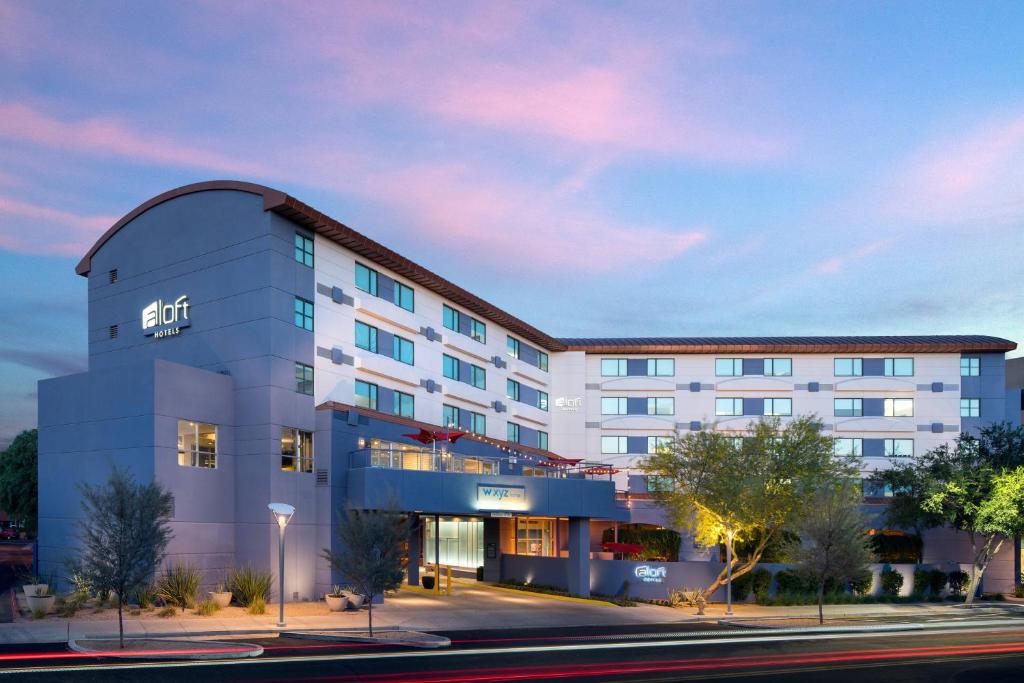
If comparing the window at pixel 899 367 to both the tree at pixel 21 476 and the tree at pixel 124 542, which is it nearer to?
the tree at pixel 124 542

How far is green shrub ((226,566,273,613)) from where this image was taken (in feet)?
118

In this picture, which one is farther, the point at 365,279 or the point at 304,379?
the point at 365,279

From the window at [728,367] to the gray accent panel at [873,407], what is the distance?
9.43m

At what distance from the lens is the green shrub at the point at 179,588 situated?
34.2 meters

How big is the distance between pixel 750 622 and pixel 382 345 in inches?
834

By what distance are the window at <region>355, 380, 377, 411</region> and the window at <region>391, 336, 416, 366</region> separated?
2520 mm

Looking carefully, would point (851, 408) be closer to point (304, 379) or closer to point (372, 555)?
point (304, 379)

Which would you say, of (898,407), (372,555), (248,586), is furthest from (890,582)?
(248,586)

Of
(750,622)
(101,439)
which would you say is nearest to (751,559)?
(750,622)

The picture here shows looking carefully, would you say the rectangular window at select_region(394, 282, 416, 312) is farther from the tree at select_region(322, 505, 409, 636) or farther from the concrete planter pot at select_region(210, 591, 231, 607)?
the tree at select_region(322, 505, 409, 636)

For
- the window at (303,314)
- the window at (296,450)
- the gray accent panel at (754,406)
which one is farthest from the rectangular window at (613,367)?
the window at (296,450)

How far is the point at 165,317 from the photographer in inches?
1713

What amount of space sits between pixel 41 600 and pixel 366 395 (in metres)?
17.8

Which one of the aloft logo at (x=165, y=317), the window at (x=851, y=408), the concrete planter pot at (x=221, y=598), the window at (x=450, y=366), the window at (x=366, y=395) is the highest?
the aloft logo at (x=165, y=317)
